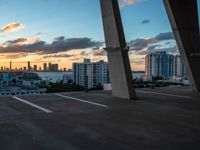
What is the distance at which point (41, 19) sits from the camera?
18344 mm

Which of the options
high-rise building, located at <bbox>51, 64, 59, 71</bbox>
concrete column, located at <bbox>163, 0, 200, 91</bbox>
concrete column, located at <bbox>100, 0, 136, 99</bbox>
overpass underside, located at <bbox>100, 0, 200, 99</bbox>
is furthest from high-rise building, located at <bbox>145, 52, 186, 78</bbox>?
high-rise building, located at <bbox>51, 64, 59, 71</bbox>

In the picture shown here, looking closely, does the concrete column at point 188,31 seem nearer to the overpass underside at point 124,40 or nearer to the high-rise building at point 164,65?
the overpass underside at point 124,40

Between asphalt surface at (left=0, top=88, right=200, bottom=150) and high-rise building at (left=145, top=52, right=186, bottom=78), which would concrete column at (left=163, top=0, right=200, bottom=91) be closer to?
asphalt surface at (left=0, top=88, right=200, bottom=150)

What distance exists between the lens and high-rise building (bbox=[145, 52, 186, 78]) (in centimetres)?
2212

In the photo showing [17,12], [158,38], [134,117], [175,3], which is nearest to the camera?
[134,117]

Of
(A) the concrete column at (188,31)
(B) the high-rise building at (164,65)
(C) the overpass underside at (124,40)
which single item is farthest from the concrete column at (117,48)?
(B) the high-rise building at (164,65)

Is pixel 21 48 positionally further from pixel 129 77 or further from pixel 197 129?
pixel 197 129

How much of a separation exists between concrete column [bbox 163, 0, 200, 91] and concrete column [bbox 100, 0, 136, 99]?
376 centimetres

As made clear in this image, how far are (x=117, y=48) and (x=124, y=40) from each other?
0.42 m

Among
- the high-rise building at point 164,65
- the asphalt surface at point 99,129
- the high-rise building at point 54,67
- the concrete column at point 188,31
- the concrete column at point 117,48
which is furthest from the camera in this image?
the high-rise building at point 54,67

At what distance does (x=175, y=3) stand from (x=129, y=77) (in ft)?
16.3

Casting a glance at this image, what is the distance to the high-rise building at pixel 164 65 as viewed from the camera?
871 inches

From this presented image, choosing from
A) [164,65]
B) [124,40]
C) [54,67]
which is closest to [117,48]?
[124,40]

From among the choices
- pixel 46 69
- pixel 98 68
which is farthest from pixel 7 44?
pixel 46 69
